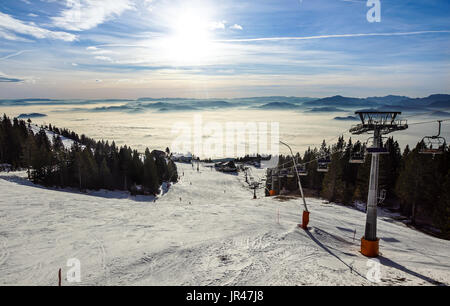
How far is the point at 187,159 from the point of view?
171 m

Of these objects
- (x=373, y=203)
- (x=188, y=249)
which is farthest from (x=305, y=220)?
(x=188, y=249)

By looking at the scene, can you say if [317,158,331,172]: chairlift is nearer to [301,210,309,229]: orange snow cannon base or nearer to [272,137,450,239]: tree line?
[301,210,309,229]: orange snow cannon base

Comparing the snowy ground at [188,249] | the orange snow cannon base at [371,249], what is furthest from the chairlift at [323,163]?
the orange snow cannon base at [371,249]

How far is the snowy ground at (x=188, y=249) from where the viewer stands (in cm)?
1230

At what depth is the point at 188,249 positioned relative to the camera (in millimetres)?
15523

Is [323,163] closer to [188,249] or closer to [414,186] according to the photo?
[188,249]

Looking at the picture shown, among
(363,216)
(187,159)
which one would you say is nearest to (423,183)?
(363,216)

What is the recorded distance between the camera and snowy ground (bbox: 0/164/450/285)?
40.3 ft

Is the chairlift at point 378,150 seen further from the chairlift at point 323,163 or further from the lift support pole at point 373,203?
the chairlift at point 323,163

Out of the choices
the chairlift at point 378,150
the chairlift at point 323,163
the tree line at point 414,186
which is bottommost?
the tree line at point 414,186

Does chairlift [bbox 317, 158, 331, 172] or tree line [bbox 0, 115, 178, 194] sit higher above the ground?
chairlift [bbox 317, 158, 331, 172]

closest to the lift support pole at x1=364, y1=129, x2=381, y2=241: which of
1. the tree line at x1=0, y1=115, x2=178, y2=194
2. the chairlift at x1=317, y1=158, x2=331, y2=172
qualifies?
the chairlift at x1=317, y1=158, x2=331, y2=172

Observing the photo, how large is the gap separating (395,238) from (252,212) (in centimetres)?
1508
